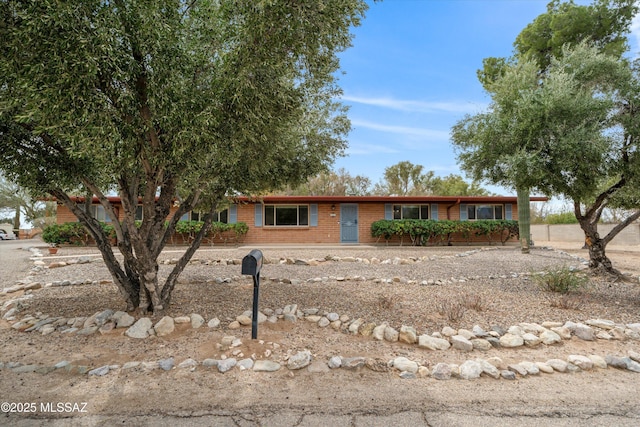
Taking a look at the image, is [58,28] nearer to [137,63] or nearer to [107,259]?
[137,63]

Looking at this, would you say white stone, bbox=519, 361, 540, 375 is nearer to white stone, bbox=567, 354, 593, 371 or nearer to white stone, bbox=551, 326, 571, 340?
white stone, bbox=567, 354, 593, 371

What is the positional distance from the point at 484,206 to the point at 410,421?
1570cm

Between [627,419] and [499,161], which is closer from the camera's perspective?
[627,419]

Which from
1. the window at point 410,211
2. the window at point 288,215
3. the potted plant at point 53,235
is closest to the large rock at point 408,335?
the window at point 288,215

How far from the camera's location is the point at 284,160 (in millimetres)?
5215

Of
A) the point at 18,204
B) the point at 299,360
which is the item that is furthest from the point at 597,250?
the point at 18,204

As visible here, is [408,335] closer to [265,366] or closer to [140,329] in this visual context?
[265,366]

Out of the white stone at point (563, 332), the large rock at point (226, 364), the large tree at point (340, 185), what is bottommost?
the white stone at point (563, 332)

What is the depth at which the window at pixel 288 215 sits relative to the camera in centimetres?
1529

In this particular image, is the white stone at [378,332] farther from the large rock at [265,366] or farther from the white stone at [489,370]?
the large rock at [265,366]

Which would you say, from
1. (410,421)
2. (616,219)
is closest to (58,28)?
Result: (410,421)

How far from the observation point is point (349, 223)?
15.3m

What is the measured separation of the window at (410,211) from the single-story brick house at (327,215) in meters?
0.05

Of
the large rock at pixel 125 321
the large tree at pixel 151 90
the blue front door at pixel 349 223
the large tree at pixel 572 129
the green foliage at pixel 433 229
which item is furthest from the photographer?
the blue front door at pixel 349 223
